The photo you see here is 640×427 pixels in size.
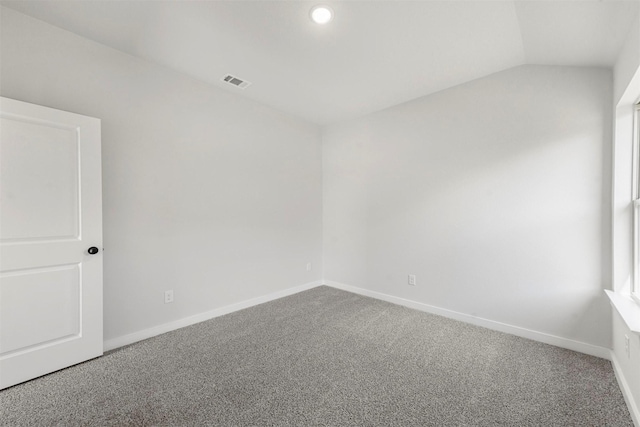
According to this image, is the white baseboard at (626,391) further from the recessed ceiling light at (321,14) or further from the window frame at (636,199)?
the recessed ceiling light at (321,14)

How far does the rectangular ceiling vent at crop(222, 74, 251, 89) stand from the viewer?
2.89 m

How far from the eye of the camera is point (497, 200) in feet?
9.01

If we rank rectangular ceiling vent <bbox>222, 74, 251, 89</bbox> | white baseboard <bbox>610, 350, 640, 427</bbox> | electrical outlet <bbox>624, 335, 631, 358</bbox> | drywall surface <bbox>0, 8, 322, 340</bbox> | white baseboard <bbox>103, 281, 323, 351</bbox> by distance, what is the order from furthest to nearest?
rectangular ceiling vent <bbox>222, 74, 251, 89</bbox>
white baseboard <bbox>103, 281, 323, 351</bbox>
drywall surface <bbox>0, 8, 322, 340</bbox>
electrical outlet <bbox>624, 335, 631, 358</bbox>
white baseboard <bbox>610, 350, 640, 427</bbox>

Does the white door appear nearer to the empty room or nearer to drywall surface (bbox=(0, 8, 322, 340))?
the empty room

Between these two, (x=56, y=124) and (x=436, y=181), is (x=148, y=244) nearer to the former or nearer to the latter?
(x=56, y=124)

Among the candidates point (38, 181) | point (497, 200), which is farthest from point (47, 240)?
point (497, 200)

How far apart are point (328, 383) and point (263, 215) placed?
2180 mm

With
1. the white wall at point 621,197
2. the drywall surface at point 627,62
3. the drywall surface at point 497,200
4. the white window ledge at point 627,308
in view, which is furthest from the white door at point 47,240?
the white wall at point 621,197

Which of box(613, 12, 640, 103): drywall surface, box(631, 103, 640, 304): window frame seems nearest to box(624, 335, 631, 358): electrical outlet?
box(631, 103, 640, 304): window frame

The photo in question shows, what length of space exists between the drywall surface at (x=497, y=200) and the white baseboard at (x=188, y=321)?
3.78 ft

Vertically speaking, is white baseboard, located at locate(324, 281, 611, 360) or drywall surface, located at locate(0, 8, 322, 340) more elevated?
drywall surface, located at locate(0, 8, 322, 340)

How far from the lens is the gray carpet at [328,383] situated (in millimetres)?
1591

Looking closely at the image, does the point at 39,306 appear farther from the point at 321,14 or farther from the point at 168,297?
the point at 321,14

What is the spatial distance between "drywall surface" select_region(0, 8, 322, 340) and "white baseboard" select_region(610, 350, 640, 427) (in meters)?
3.19
